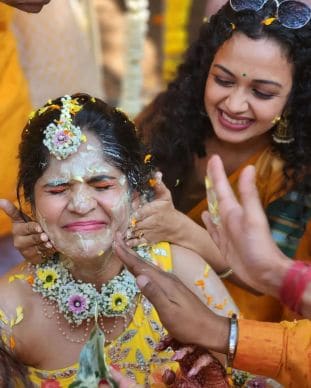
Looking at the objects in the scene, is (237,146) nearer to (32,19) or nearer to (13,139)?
(13,139)

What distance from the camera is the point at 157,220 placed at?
243cm

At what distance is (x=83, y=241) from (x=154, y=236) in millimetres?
355

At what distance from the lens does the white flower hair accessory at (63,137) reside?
214 centimetres

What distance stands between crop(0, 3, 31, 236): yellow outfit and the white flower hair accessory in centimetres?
65

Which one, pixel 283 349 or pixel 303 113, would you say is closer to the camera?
pixel 283 349

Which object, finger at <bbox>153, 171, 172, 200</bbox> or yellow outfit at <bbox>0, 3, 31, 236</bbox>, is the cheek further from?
yellow outfit at <bbox>0, 3, 31, 236</bbox>

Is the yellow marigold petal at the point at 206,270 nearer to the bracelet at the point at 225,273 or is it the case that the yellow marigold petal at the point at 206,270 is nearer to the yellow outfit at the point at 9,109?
the bracelet at the point at 225,273

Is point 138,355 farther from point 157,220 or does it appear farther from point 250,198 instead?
point 250,198

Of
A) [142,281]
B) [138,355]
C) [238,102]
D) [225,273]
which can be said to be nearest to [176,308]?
[142,281]

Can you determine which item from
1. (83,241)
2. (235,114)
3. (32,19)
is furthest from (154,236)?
(32,19)

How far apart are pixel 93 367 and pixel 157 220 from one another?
2.14ft

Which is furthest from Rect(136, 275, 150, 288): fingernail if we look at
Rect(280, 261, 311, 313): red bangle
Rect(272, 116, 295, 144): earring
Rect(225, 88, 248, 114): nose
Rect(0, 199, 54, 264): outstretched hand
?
Rect(272, 116, 295, 144): earring

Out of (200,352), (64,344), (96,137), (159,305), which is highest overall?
(96,137)

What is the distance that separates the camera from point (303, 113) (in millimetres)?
2732
